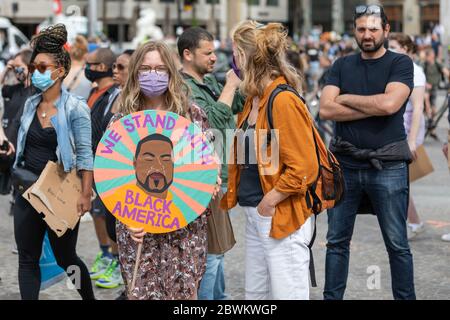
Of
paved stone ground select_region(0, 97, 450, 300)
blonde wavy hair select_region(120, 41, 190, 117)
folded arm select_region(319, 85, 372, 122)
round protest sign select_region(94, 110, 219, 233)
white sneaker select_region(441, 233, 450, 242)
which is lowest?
paved stone ground select_region(0, 97, 450, 300)

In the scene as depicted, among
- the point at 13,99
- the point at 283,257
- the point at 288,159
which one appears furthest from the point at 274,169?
the point at 13,99

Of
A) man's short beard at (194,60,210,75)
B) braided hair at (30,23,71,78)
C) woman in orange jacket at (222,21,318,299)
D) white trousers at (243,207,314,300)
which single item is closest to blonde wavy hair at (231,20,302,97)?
woman in orange jacket at (222,21,318,299)

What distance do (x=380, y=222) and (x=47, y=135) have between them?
1999mm

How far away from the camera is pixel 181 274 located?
4113 millimetres

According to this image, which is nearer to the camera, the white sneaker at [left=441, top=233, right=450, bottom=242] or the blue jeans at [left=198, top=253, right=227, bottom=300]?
the blue jeans at [left=198, top=253, right=227, bottom=300]

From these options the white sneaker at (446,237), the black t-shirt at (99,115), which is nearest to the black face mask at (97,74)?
the black t-shirt at (99,115)

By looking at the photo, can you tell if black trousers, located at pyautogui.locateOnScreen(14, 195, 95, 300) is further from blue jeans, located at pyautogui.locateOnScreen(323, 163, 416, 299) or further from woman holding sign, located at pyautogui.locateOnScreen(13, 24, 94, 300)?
blue jeans, located at pyautogui.locateOnScreen(323, 163, 416, 299)

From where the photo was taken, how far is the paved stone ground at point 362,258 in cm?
595

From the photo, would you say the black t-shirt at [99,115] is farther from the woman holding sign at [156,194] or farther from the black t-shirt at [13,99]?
the woman holding sign at [156,194]

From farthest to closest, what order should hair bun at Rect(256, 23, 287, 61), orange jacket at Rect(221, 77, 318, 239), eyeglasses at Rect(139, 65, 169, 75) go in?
1. eyeglasses at Rect(139, 65, 169, 75)
2. hair bun at Rect(256, 23, 287, 61)
3. orange jacket at Rect(221, 77, 318, 239)

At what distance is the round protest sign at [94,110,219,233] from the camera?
392cm

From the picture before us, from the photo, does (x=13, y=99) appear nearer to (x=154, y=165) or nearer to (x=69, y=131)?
(x=69, y=131)

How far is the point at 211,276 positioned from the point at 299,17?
68.3 m

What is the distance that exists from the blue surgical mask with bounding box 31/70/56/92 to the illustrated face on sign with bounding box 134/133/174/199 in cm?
116
